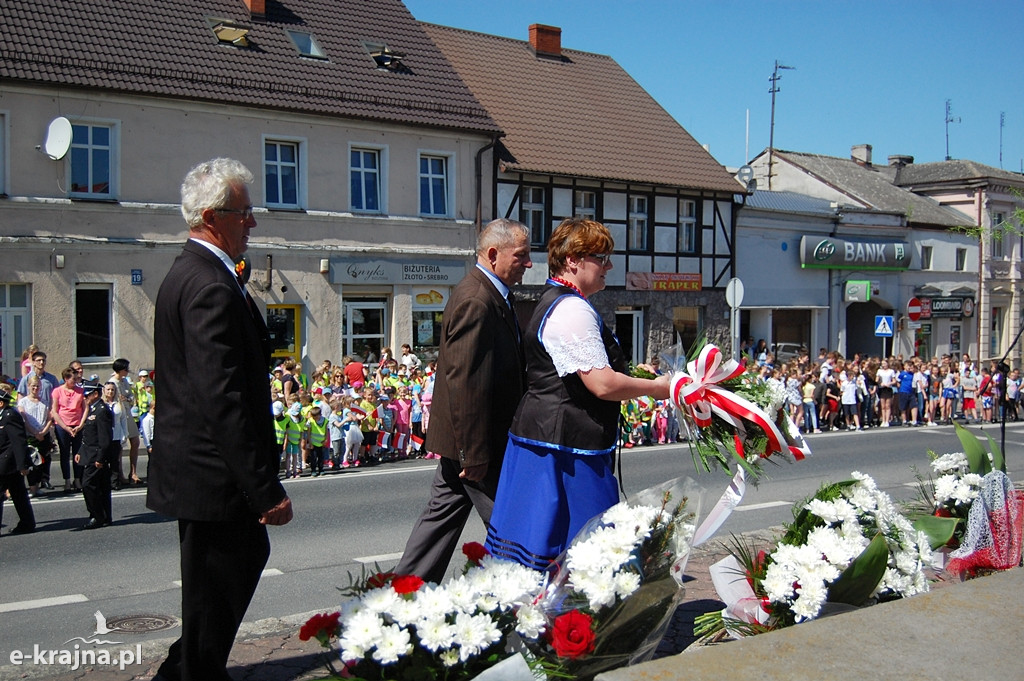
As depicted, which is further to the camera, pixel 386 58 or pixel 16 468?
pixel 386 58

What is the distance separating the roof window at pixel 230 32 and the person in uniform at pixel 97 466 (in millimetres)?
13567

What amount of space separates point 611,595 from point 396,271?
797 inches

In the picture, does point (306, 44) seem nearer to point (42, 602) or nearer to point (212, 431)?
point (42, 602)

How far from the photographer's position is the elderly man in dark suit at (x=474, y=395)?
4633mm

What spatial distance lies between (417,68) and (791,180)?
919 inches

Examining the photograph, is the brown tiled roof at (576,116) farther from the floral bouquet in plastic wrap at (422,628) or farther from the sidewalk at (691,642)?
the floral bouquet in plastic wrap at (422,628)

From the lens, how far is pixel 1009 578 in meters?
3.08

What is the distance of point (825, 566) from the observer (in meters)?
3.13

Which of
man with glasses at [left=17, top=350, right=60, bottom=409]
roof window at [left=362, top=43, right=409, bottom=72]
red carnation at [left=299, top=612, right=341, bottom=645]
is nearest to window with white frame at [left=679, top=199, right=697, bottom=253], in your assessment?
roof window at [left=362, top=43, right=409, bottom=72]

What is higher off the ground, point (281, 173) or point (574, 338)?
point (281, 173)

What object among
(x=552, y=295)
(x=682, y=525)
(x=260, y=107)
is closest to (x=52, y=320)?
(x=260, y=107)

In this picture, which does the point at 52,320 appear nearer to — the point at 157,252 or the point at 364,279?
the point at 157,252

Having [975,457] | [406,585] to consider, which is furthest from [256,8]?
[406,585]

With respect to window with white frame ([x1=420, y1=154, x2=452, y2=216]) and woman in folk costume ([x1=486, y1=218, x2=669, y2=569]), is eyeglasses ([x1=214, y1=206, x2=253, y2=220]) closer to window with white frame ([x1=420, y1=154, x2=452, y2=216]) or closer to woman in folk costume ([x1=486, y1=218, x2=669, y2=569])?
woman in folk costume ([x1=486, y1=218, x2=669, y2=569])
